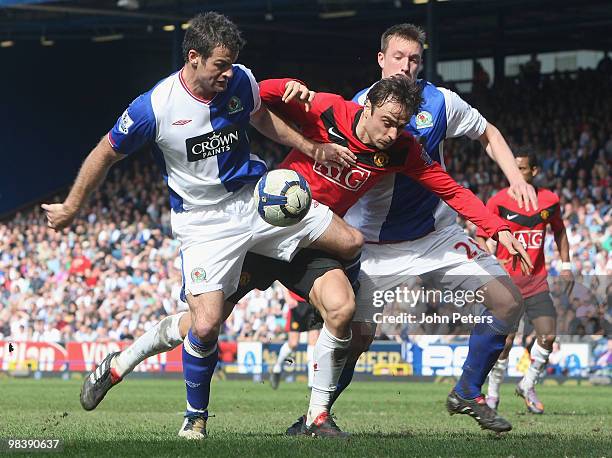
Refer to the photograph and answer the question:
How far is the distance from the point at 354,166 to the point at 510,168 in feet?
3.56

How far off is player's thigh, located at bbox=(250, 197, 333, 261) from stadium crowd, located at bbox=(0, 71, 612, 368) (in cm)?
1126

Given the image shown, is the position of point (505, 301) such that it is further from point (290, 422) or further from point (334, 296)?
point (290, 422)

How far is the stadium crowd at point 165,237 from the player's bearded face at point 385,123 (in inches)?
443

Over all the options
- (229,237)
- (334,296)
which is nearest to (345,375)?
(334,296)

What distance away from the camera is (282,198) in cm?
754

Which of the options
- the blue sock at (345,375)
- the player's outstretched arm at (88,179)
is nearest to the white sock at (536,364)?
the blue sock at (345,375)

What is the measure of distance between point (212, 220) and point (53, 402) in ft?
20.4

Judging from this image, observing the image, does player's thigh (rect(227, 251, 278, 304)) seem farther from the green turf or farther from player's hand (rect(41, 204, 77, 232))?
player's hand (rect(41, 204, 77, 232))

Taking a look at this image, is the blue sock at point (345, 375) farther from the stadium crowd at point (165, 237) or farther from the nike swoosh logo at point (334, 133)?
the stadium crowd at point (165, 237)

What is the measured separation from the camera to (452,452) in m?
6.53

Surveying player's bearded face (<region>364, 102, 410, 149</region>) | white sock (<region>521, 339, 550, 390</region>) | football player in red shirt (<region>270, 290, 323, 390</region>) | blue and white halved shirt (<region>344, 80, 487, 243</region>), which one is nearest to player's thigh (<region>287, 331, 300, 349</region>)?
football player in red shirt (<region>270, 290, 323, 390</region>)

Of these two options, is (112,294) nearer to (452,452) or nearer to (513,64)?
(513,64)

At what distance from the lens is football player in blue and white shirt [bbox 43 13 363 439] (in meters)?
7.44

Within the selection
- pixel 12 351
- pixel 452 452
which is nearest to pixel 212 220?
pixel 452 452
